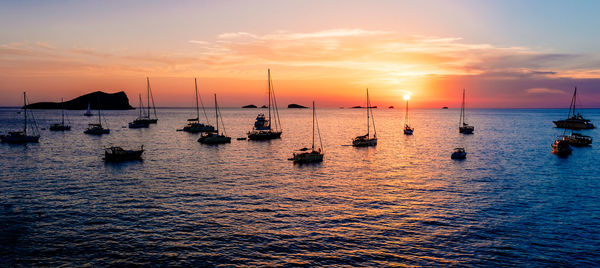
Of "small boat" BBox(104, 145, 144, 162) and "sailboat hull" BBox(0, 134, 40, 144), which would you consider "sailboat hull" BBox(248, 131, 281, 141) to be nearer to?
"small boat" BBox(104, 145, 144, 162)

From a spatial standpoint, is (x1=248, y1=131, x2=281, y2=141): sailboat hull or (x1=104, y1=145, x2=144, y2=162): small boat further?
(x1=248, y1=131, x2=281, y2=141): sailboat hull

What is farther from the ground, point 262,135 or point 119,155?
point 262,135

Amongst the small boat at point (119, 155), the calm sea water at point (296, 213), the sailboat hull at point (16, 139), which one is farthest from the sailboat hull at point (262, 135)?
the sailboat hull at point (16, 139)

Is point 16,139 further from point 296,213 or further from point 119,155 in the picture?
point 296,213

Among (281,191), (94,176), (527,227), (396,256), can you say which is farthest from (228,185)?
(527,227)

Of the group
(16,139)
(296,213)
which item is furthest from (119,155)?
(16,139)

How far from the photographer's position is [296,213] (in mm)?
41219

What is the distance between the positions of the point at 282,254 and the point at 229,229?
25.3 ft

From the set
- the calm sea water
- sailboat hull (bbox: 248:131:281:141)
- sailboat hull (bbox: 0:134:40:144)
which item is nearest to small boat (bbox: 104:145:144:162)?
the calm sea water

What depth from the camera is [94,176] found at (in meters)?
59.9

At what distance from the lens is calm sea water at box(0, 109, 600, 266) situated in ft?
98.4

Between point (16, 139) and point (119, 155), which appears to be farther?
point (16, 139)

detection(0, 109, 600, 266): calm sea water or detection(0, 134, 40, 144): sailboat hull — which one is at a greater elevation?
detection(0, 134, 40, 144): sailboat hull

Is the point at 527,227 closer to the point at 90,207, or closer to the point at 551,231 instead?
the point at 551,231
